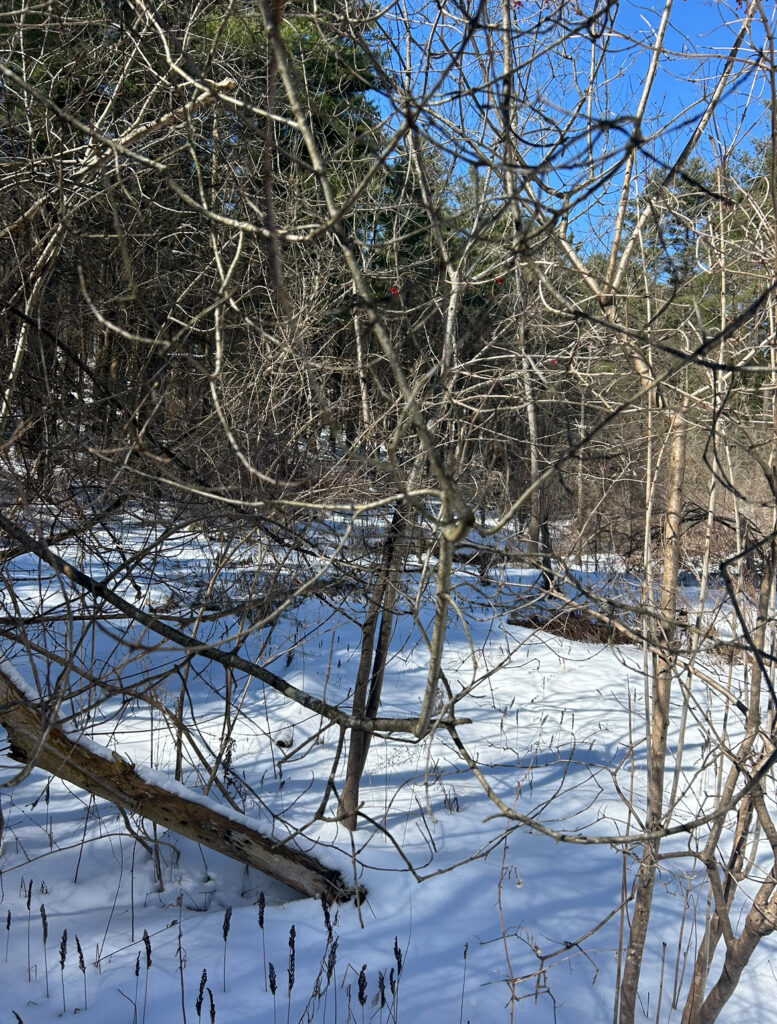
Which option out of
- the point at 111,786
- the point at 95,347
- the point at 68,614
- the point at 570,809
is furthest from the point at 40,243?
the point at 570,809

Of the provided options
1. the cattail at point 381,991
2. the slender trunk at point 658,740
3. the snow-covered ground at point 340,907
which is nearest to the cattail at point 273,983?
the snow-covered ground at point 340,907

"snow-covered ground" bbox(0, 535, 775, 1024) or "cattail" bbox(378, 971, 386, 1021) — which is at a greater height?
"snow-covered ground" bbox(0, 535, 775, 1024)

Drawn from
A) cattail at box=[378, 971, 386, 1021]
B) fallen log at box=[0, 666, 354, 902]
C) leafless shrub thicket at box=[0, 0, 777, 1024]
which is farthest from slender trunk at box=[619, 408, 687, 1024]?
fallen log at box=[0, 666, 354, 902]

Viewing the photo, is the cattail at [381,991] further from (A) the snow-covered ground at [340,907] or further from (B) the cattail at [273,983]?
(B) the cattail at [273,983]

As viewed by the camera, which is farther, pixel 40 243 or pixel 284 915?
pixel 284 915

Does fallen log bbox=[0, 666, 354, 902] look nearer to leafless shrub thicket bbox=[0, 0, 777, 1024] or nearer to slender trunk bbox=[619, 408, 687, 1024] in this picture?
leafless shrub thicket bbox=[0, 0, 777, 1024]

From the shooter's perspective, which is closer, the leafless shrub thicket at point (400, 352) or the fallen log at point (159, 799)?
the leafless shrub thicket at point (400, 352)

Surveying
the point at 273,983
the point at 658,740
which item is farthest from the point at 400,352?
the point at 273,983

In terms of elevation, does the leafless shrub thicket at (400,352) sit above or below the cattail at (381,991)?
above

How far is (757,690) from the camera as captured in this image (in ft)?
7.59

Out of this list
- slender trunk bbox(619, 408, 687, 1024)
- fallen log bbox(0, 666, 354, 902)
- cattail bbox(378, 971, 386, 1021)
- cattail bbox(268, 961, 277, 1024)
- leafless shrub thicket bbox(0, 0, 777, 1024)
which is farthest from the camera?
fallen log bbox(0, 666, 354, 902)

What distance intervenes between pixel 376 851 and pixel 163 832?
110 centimetres

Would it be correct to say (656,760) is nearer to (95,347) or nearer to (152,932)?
(152,932)

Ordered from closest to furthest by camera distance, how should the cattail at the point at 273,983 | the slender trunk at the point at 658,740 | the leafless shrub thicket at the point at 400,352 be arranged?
the leafless shrub thicket at the point at 400,352, the slender trunk at the point at 658,740, the cattail at the point at 273,983
